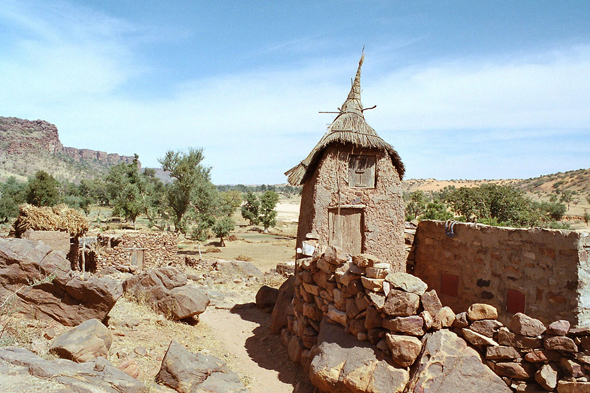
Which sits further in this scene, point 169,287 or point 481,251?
point 169,287

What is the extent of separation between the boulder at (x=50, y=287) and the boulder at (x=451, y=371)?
4.84m

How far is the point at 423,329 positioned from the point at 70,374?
3945 millimetres

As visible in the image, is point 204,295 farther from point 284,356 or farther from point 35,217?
point 35,217

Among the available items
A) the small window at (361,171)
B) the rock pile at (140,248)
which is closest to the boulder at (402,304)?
Result: the small window at (361,171)

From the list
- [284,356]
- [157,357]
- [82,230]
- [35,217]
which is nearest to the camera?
[157,357]

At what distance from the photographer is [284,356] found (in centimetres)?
695

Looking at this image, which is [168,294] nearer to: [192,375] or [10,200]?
[192,375]

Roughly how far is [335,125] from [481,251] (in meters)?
3.98

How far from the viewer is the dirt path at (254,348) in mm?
6102

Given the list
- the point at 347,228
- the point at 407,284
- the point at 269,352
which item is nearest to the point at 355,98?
the point at 347,228

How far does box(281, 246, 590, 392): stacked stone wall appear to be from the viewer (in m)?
3.88

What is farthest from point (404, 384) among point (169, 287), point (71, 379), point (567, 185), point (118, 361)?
point (567, 185)

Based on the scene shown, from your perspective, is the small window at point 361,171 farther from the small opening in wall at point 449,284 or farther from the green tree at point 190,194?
the green tree at point 190,194

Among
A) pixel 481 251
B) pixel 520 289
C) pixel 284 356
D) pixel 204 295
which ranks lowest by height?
pixel 284 356
